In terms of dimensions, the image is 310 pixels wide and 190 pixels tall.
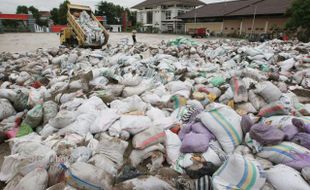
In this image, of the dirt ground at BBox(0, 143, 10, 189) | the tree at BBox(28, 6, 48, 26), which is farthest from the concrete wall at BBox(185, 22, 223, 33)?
the tree at BBox(28, 6, 48, 26)

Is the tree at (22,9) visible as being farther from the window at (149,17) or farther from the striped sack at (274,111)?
the striped sack at (274,111)

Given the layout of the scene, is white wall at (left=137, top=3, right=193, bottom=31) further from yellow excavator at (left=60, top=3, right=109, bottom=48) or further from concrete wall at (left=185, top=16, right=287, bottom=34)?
yellow excavator at (left=60, top=3, right=109, bottom=48)

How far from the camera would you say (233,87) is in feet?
9.62

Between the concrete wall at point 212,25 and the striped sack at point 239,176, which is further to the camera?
the concrete wall at point 212,25

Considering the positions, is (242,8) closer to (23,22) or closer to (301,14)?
(301,14)

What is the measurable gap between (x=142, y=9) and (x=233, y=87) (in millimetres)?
34213

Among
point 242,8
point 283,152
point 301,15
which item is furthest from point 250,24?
point 283,152

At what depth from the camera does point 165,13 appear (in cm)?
3159

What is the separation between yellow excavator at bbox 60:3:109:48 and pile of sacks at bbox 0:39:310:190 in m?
4.98

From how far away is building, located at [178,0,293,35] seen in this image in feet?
62.4

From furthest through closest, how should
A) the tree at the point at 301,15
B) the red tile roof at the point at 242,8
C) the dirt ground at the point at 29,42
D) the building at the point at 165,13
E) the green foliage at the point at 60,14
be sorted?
the green foliage at the point at 60,14 → the building at the point at 165,13 → the red tile roof at the point at 242,8 → the tree at the point at 301,15 → the dirt ground at the point at 29,42

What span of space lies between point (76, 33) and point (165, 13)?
82.8 feet

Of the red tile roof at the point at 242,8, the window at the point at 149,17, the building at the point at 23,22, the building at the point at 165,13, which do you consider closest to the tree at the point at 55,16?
the building at the point at 23,22

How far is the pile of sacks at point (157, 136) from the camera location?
147cm
